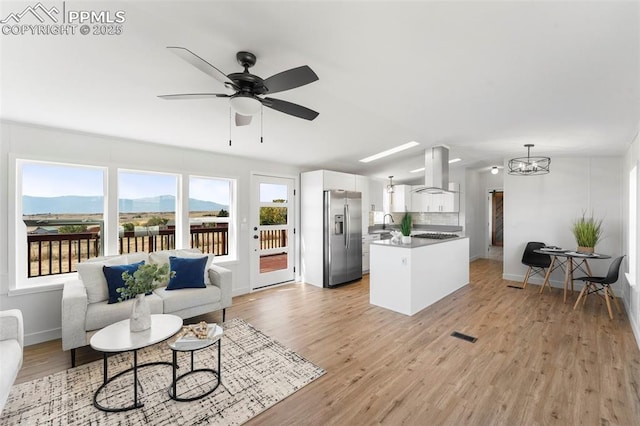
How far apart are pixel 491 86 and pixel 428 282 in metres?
2.83

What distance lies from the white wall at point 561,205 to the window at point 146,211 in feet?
21.0

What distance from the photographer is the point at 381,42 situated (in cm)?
177

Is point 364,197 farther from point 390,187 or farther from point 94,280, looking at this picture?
point 94,280

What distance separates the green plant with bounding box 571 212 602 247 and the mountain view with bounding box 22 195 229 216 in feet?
20.8

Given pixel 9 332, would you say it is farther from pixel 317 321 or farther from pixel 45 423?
pixel 317 321

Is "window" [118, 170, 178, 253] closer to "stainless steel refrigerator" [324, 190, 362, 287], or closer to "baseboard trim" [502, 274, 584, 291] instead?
"stainless steel refrigerator" [324, 190, 362, 287]

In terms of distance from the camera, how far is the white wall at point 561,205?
4.78 m

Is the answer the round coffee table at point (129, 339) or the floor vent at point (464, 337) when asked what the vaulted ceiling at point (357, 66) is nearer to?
the round coffee table at point (129, 339)

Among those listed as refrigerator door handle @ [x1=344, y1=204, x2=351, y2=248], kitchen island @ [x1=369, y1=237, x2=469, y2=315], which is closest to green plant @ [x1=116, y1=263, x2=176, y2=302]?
kitchen island @ [x1=369, y1=237, x2=469, y2=315]

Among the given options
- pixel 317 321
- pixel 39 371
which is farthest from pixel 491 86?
pixel 39 371

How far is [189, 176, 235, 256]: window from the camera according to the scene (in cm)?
442

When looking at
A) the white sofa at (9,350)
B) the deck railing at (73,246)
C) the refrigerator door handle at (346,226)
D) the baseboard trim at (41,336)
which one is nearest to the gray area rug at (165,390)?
the white sofa at (9,350)

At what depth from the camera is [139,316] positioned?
2266 millimetres

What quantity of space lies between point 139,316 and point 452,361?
2.86m
